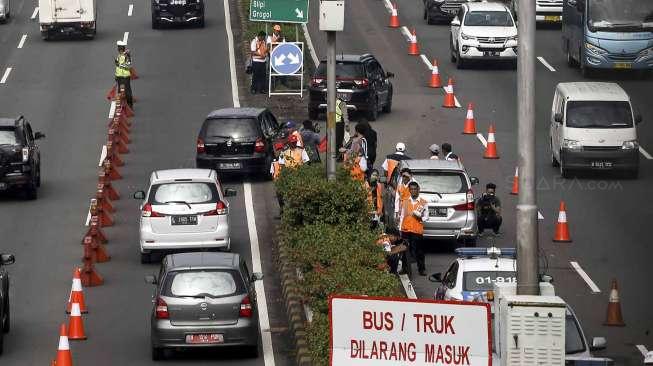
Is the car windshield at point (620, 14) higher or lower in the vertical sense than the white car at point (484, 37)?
higher

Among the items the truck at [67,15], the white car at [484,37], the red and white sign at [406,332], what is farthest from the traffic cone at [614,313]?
the truck at [67,15]

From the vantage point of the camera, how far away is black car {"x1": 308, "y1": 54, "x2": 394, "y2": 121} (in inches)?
1580

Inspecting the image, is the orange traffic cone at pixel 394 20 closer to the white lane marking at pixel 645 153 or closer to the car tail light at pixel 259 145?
the white lane marking at pixel 645 153

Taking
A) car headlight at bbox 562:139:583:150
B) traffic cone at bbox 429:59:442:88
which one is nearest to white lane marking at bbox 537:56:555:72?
traffic cone at bbox 429:59:442:88

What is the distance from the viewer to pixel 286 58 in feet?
129

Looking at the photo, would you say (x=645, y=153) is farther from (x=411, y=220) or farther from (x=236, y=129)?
(x=411, y=220)

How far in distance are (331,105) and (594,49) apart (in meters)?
21.7

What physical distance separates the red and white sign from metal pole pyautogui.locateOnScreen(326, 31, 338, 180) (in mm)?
15229

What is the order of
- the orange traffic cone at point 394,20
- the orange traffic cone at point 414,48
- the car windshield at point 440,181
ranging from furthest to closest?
1. the orange traffic cone at point 394,20
2. the orange traffic cone at point 414,48
3. the car windshield at point 440,181

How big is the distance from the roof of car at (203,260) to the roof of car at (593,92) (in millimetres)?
15061

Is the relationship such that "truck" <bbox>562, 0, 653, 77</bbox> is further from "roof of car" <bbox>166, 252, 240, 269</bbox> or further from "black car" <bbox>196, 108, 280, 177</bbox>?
"roof of car" <bbox>166, 252, 240, 269</bbox>

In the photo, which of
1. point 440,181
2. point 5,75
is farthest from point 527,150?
point 5,75

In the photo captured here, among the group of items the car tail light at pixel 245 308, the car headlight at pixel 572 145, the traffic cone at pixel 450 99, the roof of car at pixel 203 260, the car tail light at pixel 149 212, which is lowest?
the traffic cone at pixel 450 99

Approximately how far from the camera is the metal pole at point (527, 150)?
12.6 meters
